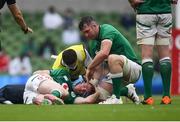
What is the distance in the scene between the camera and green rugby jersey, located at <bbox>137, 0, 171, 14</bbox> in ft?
42.5

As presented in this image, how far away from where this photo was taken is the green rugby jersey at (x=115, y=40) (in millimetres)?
13159

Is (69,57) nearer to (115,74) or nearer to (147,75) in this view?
(115,74)

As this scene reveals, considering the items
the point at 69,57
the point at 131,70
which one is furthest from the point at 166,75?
the point at 69,57

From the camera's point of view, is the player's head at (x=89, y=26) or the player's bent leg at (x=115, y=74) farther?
the player's head at (x=89, y=26)

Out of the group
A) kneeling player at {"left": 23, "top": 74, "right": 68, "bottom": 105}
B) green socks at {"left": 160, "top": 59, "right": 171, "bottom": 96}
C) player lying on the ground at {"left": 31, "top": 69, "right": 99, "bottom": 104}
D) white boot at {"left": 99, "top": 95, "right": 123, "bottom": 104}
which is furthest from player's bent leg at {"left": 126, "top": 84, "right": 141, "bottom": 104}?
kneeling player at {"left": 23, "top": 74, "right": 68, "bottom": 105}

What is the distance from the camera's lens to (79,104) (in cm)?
1312

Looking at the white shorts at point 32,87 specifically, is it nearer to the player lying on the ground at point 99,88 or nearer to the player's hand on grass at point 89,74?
the player lying on the ground at point 99,88

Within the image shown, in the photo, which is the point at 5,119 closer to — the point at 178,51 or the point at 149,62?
the point at 149,62

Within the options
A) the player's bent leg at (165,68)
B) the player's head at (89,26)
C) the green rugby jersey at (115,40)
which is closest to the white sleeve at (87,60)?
the green rugby jersey at (115,40)

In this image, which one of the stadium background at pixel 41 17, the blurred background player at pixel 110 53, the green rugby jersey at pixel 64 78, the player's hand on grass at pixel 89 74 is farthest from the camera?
the stadium background at pixel 41 17

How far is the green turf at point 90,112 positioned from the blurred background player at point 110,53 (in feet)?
3.02

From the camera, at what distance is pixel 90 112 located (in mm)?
10969

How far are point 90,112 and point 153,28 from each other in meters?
2.58

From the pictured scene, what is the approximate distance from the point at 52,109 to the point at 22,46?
19496mm
